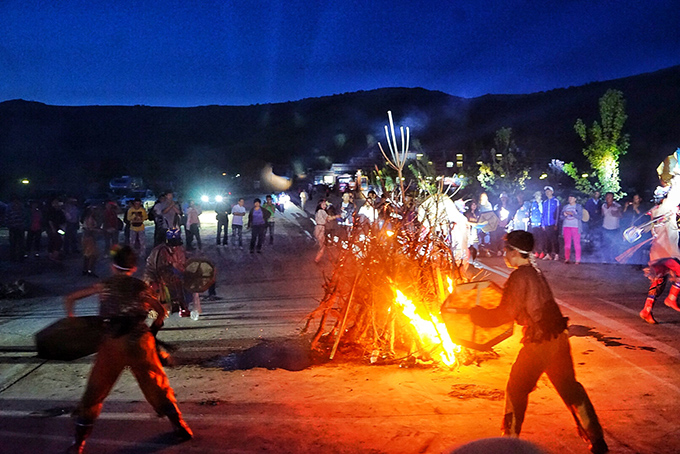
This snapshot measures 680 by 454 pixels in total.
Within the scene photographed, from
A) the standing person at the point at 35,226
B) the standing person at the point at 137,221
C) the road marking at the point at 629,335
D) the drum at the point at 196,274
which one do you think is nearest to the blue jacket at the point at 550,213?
the road marking at the point at 629,335

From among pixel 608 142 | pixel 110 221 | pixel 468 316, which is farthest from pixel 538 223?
pixel 608 142

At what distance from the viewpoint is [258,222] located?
1728cm

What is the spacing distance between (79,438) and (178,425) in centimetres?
72

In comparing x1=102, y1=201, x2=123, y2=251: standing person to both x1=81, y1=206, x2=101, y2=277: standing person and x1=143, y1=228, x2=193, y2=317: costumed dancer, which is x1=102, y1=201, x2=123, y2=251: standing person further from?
x1=143, y1=228, x2=193, y2=317: costumed dancer

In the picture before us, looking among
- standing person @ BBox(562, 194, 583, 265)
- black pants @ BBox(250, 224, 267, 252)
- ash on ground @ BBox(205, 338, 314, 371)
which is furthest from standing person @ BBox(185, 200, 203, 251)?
ash on ground @ BBox(205, 338, 314, 371)

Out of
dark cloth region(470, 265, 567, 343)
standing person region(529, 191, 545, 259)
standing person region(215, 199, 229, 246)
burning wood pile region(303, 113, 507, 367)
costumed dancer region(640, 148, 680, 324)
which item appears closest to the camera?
dark cloth region(470, 265, 567, 343)

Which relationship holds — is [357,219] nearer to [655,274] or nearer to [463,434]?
[463,434]

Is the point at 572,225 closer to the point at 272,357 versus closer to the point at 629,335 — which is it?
the point at 629,335

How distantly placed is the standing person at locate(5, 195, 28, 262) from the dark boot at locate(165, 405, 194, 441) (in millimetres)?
13250

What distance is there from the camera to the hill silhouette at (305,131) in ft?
198

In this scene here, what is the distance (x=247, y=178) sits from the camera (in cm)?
7200

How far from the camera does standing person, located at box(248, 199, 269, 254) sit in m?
17.2

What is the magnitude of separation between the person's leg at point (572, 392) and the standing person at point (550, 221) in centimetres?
1124

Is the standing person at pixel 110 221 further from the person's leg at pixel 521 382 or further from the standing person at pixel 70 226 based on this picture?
the person's leg at pixel 521 382
